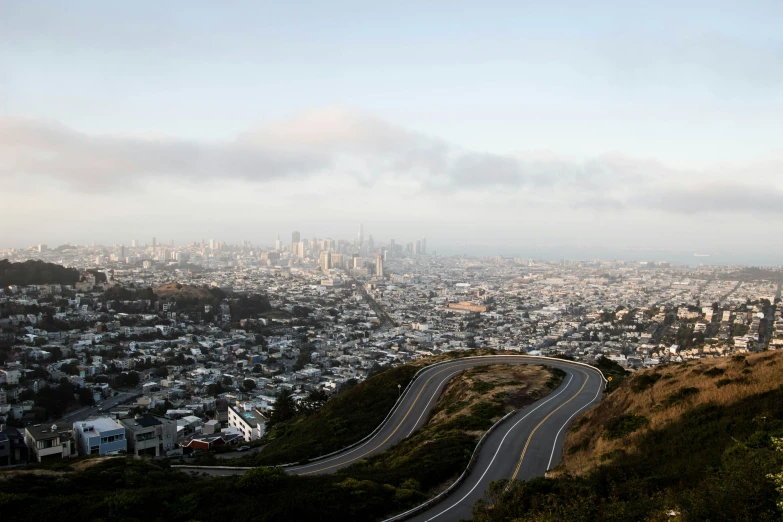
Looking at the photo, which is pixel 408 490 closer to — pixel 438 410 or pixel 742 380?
pixel 742 380

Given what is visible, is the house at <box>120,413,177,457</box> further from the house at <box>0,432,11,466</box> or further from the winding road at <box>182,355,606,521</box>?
the winding road at <box>182,355,606,521</box>

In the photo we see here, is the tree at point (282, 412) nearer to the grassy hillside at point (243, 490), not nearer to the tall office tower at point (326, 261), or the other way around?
the grassy hillside at point (243, 490)

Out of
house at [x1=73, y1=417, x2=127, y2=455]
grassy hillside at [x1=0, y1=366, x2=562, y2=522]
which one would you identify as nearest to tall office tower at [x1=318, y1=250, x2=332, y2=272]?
house at [x1=73, y1=417, x2=127, y2=455]

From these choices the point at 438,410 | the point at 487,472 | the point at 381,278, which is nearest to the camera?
the point at 487,472

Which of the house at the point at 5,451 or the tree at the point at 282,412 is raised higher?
the house at the point at 5,451

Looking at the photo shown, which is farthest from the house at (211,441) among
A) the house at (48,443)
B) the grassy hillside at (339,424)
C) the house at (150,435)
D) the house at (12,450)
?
the house at (12,450)

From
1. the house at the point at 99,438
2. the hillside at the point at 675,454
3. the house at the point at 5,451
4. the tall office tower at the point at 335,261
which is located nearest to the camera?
the hillside at the point at 675,454

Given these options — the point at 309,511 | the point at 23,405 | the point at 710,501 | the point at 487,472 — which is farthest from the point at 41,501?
the point at 23,405
